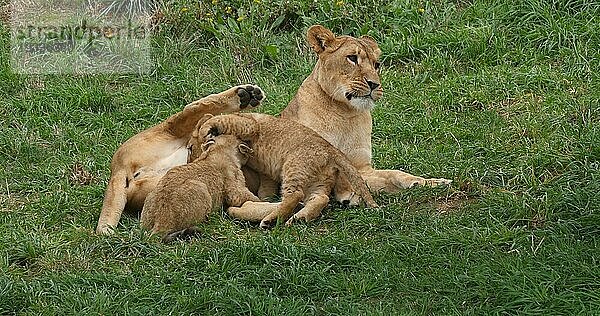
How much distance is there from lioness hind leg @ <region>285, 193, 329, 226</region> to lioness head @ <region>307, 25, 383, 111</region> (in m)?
0.91

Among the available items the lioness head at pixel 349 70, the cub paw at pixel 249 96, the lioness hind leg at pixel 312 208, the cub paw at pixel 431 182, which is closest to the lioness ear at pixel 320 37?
the lioness head at pixel 349 70

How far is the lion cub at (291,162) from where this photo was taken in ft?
20.2

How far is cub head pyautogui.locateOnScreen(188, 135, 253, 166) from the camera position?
6.51 m

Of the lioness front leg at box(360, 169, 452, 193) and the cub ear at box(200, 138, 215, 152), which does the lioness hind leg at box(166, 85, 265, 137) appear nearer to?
the cub ear at box(200, 138, 215, 152)

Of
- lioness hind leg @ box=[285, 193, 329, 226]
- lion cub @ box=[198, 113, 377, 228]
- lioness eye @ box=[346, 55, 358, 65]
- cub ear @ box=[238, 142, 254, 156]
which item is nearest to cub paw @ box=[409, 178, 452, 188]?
lion cub @ box=[198, 113, 377, 228]

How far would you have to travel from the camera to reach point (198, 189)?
6094mm

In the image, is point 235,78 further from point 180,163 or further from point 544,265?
point 544,265

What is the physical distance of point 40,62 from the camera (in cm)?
996

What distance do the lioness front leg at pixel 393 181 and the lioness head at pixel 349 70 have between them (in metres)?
0.45

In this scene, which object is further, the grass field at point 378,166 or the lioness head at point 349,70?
the lioness head at point 349,70

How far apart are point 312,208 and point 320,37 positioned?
146cm

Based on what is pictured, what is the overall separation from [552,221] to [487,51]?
398 centimetres

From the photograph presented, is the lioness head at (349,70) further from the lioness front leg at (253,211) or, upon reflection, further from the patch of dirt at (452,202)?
the lioness front leg at (253,211)

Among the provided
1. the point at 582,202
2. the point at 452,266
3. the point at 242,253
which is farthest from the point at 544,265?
the point at 242,253
